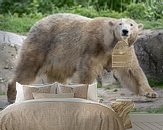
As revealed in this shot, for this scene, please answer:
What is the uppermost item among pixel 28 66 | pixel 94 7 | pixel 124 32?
pixel 94 7

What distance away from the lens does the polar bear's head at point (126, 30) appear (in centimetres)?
550

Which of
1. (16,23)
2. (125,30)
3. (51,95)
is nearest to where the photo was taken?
(51,95)

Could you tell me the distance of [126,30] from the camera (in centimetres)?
549

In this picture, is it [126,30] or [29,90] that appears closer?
[29,90]

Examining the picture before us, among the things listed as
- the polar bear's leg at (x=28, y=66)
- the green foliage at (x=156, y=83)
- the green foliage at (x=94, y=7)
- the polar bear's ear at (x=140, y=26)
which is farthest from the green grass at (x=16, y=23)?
the green foliage at (x=156, y=83)

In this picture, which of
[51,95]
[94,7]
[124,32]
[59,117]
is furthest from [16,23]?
[59,117]

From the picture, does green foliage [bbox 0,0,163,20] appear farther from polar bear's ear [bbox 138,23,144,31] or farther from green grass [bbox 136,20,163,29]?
polar bear's ear [bbox 138,23,144,31]

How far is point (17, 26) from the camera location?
6.05 metres

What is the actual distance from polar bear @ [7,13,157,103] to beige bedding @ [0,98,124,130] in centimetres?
227

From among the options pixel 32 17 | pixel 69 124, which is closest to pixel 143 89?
pixel 32 17

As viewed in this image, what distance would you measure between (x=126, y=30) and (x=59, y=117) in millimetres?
2301

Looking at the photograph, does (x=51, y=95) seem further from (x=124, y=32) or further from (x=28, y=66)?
(x=28, y=66)

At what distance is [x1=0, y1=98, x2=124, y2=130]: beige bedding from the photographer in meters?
3.34

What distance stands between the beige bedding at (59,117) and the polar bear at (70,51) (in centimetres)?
227
